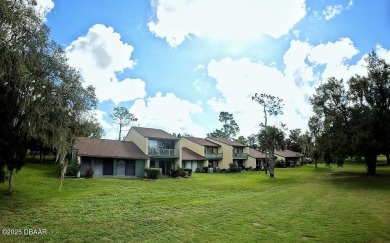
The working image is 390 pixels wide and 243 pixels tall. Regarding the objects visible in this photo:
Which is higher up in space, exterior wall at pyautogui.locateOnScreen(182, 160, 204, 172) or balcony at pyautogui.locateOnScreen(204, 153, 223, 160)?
balcony at pyautogui.locateOnScreen(204, 153, 223, 160)

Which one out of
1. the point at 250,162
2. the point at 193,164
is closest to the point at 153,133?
the point at 193,164

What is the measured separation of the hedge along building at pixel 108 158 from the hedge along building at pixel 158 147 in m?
1.44

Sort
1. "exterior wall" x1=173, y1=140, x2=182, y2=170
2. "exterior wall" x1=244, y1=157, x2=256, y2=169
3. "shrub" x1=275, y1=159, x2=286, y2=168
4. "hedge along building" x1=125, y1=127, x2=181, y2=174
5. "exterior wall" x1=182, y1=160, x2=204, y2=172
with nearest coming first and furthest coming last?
"hedge along building" x1=125, y1=127, x2=181, y2=174
"exterior wall" x1=173, y1=140, x2=182, y2=170
"exterior wall" x1=182, y1=160, x2=204, y2=172
"exterior wall" x1=244, y1=157, x2=256, y2=169
"shrub" x1=275, y1=159, x2=286, y2=168

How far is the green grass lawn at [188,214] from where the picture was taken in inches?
552

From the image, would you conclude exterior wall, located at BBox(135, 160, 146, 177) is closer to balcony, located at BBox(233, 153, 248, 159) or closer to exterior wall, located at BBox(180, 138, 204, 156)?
exterior wall, located at BBox(180, 138, 204, 156)

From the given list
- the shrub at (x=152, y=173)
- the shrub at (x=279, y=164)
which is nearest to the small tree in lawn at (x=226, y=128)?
the shrub at (x=279, y=164)

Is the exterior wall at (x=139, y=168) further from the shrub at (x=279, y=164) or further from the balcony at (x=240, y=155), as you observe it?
the shrub at (x=279, y=164)

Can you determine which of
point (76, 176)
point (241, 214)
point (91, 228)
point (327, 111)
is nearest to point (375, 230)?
point (241, 214)

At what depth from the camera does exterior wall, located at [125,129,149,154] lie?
136ft

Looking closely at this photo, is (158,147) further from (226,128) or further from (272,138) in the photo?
(226,128)

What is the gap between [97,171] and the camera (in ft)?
122

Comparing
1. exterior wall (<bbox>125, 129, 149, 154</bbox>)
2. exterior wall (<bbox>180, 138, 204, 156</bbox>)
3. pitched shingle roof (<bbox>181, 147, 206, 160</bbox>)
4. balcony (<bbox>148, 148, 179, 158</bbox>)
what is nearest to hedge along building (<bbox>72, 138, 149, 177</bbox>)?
exterior wall (<bbox>125, 129, 149, 154</bbox>)

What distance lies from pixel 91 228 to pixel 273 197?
15867mm

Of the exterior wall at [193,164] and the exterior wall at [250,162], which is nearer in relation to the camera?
the exterior wall at [193,164]
